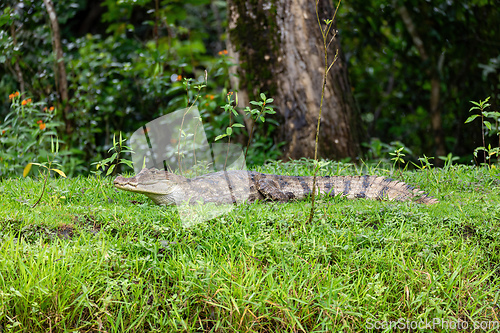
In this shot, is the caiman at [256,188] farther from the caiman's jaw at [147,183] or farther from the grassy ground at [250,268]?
the grassy ground at [250,268]

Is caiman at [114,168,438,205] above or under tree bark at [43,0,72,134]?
under

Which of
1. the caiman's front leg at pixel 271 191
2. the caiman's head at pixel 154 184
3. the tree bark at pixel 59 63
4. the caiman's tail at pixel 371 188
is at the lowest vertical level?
the caiman's tail at pixel 371 188

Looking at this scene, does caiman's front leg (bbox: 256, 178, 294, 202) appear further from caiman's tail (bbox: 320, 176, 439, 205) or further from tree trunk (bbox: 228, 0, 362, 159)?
tree trunk (bbox: 228, 0, 362, 159)

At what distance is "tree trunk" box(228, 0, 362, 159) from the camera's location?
21.6 feet

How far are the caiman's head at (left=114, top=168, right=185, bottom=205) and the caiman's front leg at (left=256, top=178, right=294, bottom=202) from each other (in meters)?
0.83

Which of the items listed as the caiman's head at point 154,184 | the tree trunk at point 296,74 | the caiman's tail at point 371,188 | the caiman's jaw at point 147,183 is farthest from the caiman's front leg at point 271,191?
the tree trunk at point 296,74

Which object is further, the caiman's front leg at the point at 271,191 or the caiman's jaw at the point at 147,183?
the caiman's front leg at the point at 271,191

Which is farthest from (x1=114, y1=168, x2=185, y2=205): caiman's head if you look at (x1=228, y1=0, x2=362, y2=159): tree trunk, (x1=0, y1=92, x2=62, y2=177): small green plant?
(x1=228, y1=0, x2=362, y2=159): tree trunk

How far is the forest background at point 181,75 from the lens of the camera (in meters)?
6.77

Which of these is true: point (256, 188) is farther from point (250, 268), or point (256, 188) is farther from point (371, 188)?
point (250, 268)

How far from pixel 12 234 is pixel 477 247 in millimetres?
3677

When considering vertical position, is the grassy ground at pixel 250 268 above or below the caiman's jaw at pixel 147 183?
below

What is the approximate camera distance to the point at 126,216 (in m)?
3.49

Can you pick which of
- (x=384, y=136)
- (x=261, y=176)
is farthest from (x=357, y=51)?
(x=261, y=176)
